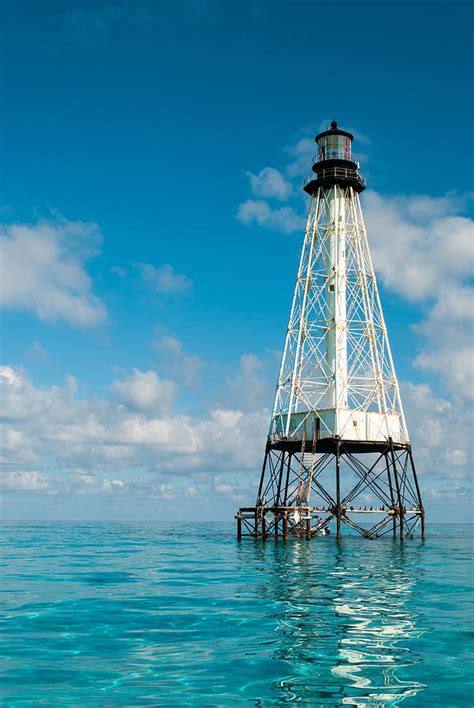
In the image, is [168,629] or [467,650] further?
[168,629]

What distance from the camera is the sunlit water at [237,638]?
11812 millimetres

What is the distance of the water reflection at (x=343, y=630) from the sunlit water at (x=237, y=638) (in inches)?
1.7

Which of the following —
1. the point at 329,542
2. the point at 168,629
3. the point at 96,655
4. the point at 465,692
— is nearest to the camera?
the point at 465,692

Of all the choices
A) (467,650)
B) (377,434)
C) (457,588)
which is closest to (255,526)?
(377,434)

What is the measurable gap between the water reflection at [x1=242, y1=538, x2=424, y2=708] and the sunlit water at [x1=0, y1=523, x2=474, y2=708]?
43 mm

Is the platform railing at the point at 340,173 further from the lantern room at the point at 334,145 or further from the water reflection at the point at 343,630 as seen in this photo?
the water reflection at the point at 343,630

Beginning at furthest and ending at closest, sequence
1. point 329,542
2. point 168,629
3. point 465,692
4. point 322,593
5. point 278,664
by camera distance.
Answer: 1. point 329,542
2. point 322,593
3. point 168,629
4. point 278,664
5. point 465,692

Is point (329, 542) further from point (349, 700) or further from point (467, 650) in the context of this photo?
point (349, 700)

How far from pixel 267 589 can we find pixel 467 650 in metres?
10.4

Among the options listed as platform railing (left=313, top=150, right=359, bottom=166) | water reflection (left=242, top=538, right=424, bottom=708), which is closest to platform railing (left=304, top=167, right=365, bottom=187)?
platform railing (left=313, top=150, right=359, bottom=166)

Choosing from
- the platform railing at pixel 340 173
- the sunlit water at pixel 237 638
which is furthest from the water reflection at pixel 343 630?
the platform railing at pixel 340 173

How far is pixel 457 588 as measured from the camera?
25.8 meters

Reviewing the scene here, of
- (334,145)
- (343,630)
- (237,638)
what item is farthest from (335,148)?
(237,638)

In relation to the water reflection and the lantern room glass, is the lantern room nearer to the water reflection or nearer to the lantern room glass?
the lantern room glass
